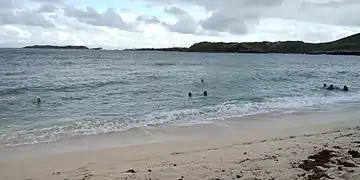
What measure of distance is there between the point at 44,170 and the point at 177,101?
13.6 m

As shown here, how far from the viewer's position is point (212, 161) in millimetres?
9164

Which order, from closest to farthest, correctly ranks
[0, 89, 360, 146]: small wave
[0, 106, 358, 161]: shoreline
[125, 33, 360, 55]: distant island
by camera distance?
[0, 106, 358, 161]: shoreline → [0, 89, 360, 146]: small wave → [125, 33, 360, 55]: distant island

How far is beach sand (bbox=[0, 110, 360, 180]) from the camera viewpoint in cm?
811

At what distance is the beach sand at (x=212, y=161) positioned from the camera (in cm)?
811

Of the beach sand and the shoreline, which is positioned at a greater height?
the beach sand

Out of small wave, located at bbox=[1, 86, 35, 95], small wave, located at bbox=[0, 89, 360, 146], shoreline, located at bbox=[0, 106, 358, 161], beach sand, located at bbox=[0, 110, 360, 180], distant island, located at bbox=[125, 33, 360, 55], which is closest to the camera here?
beach sand, located at bbox=[0, 110, 360, 180]

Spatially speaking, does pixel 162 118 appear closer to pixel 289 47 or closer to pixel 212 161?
pixel 212 161

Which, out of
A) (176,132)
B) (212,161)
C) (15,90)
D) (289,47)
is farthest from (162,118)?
(289,47)

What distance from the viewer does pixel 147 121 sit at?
1581 centimetres

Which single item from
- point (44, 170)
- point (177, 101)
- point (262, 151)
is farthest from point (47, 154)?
point (177, 101)

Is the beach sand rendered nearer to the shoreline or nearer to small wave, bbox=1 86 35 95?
the shoreline

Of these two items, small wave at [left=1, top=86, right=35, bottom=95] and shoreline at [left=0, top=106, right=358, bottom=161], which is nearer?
shoreline at [left=0, top=106, right=358, bottom=161]

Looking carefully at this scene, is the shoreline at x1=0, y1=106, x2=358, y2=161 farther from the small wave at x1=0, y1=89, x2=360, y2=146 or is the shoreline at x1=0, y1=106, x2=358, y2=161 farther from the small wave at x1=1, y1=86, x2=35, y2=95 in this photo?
the small wave at x1=1, y1=86, x2=35, y2=95

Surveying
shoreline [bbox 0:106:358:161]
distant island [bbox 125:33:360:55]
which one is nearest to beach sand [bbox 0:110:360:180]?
shoreline [bbox 0:106:358:161]
